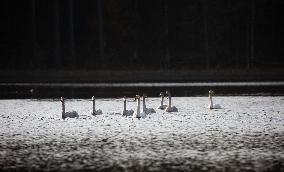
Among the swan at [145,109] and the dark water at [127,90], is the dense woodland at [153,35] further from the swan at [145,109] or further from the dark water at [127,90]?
the swan at [145,109]

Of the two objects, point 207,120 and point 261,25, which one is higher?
point 261,25

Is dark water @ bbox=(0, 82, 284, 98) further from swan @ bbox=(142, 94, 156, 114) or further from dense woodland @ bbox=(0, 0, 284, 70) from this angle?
dense woodland @ bbox=(0, 0, 284, 70)

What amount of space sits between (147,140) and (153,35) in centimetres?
4615

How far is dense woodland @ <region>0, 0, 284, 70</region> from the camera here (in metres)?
57.1

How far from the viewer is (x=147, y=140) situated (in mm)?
16016

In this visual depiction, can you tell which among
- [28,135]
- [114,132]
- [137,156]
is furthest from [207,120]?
[137,156]

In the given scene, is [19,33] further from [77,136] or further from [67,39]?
[77,136]

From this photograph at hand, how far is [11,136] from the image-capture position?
1703 cm

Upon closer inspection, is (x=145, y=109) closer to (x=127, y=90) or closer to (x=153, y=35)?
(x=127, y=90)

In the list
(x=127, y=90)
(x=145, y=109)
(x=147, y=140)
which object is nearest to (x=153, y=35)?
(x=127, y=90)

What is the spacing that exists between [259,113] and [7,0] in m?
47.6

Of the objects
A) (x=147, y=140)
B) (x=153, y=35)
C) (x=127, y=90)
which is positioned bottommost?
(x=147, y=140)

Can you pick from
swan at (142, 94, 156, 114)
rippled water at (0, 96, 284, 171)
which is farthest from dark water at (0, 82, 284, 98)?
swan at (142, 94, 156, 114)

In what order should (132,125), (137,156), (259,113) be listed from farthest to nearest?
(259,113) → (132,125) → (137,156)
